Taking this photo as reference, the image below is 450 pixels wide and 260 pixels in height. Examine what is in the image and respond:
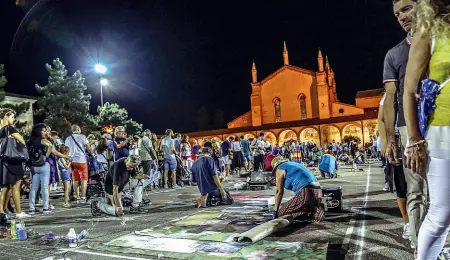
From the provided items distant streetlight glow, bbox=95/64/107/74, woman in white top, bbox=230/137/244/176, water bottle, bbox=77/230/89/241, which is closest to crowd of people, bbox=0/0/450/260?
water bottle, bbox=77/230/89/241

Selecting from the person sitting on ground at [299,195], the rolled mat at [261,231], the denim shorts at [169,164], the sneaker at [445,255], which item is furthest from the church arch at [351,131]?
the sneaker at [445,255]

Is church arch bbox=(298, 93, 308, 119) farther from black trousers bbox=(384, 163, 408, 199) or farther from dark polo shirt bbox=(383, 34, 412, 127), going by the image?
dark polo shirt bbox=(383, 34, 412, 127)

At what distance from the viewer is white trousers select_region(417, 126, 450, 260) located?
6.05 ft

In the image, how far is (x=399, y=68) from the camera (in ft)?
10.2

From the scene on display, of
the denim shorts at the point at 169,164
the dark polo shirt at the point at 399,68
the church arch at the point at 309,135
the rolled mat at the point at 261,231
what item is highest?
the church arch at the point at 309,135

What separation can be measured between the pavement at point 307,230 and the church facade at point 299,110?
37.9m

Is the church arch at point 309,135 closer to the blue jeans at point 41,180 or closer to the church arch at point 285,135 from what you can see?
the church arch at point 285,135

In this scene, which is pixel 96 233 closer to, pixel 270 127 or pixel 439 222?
pixel 439 222

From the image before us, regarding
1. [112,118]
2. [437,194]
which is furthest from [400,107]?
[112,118]

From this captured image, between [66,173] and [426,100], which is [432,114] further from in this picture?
[66,173]

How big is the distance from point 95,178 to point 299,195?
6286 millimetres

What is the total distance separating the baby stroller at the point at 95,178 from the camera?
362 inches

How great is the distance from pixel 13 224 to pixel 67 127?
99.5 feet

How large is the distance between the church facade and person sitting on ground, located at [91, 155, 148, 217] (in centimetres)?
3896
